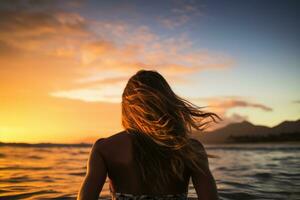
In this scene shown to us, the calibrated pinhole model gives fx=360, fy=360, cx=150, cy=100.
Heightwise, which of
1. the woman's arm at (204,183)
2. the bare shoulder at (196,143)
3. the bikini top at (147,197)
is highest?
the bare shoulder at (196,143)

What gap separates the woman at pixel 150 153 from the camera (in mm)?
2961

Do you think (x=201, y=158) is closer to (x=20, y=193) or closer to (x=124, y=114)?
(x=124, y=114)

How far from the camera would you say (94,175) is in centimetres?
301

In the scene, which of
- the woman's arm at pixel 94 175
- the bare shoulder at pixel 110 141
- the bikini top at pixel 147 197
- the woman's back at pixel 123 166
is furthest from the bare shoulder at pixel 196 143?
the woman's arm at pixel 94 175

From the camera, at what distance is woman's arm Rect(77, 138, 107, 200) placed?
9.77 feet

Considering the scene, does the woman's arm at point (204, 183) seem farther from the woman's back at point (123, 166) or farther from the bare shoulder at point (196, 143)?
the woman's back at point (123, 166)

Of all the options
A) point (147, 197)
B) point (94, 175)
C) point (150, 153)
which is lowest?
point (147, 197)

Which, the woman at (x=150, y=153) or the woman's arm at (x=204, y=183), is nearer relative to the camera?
the woman at (x=150, y=153)

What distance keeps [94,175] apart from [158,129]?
658mm

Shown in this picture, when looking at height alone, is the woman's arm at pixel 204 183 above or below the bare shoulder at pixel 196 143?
below

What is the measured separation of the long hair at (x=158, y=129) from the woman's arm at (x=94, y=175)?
0.30 meters

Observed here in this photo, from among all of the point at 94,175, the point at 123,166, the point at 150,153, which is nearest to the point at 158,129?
the point at 150,153

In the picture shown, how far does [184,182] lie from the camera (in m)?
3.11

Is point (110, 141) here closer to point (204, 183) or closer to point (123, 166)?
point (123, 166)
